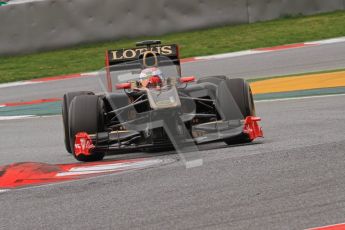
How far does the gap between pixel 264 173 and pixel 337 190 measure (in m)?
1.00

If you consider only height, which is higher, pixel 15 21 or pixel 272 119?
pixel 15 21

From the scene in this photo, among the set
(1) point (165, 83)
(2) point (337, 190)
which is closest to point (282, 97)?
(1) point (165, 83)

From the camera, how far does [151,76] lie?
35.2ft

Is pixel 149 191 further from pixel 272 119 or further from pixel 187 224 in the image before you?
pixel 272 119

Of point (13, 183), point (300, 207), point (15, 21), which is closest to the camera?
point (300, 207)

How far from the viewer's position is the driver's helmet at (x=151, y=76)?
1062cm

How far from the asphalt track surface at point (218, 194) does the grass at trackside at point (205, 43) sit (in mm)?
10225

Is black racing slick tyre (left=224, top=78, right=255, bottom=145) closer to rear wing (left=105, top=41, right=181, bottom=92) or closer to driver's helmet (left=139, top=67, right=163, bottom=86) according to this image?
driver's helmet (left=139, top=67, right=163, bottom=86)

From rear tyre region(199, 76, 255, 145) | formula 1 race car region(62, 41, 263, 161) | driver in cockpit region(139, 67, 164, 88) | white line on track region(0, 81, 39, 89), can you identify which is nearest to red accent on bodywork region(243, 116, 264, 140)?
formula 1 race car region(62, 41, 263, 161)

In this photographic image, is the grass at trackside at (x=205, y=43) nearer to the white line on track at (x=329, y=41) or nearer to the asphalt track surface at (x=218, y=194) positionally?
the white line on track at (x=329, y=41)

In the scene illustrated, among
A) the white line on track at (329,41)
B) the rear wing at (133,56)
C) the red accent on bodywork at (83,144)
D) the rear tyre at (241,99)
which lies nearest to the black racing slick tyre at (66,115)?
the red accent on bodywork at (83,144)

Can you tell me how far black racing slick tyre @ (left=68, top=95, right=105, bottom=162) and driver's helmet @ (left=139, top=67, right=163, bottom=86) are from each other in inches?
27.4

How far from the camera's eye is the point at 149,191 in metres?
7.43

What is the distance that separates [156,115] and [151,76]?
0.90 meters
